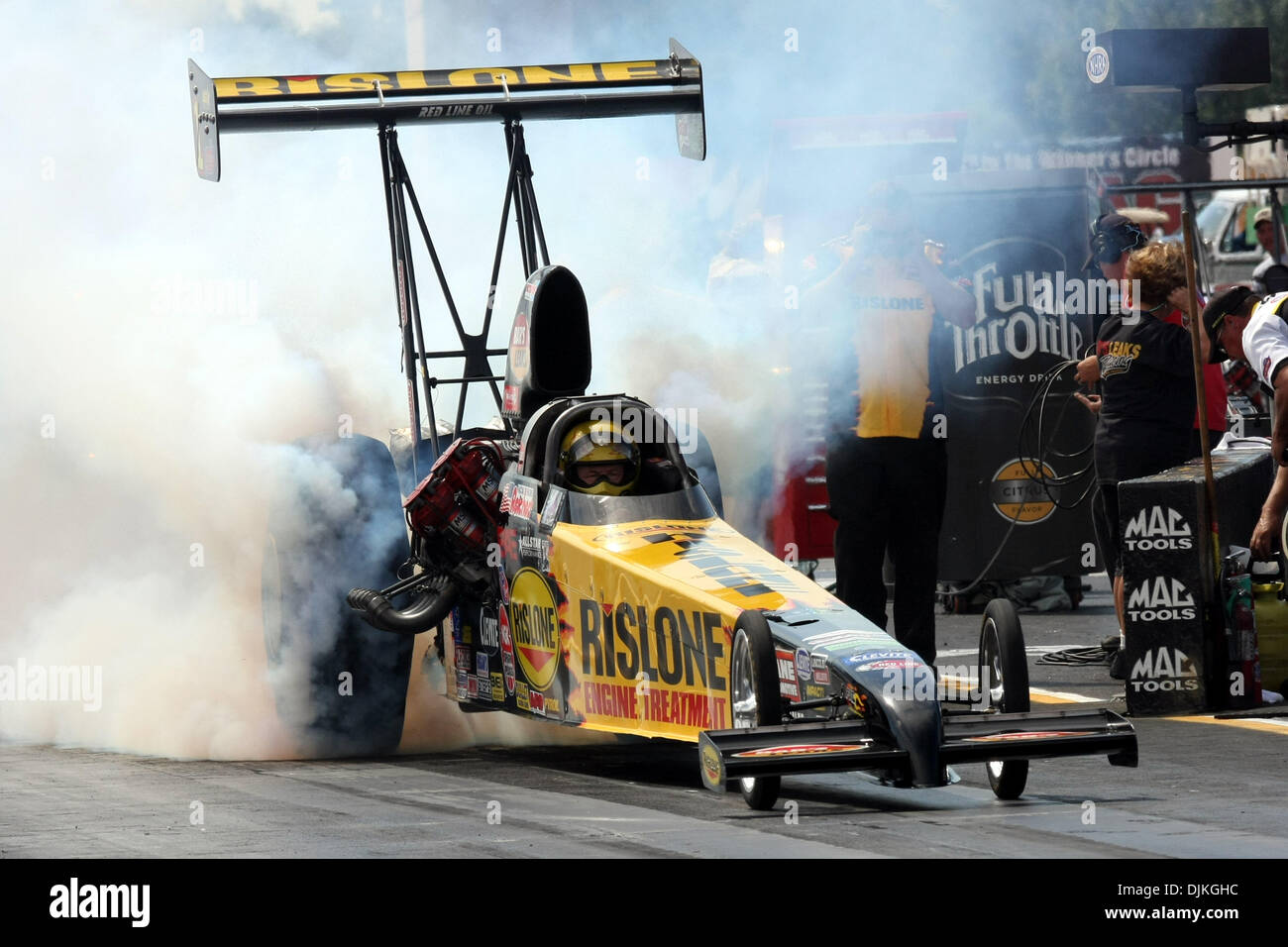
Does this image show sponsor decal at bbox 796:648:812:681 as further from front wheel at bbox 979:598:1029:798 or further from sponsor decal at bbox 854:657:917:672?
front wheel at bbox 979:598:1029:798

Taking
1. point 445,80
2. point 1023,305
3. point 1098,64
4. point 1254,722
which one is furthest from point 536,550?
point 1098,64

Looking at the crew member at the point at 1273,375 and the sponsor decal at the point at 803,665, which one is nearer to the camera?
the sponsor decal at the point at 803,665

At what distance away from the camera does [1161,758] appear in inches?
318

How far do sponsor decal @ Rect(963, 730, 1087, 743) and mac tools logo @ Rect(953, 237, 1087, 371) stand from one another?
6.73 metres

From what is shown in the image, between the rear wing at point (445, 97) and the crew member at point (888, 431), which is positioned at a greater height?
the rear wing at point (445, 97)

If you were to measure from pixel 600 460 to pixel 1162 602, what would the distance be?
8.62 feet

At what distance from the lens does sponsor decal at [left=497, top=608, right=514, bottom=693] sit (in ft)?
28.4

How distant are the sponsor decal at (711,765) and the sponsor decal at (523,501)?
196 centimetres

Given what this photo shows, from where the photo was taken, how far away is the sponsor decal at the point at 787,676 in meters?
7.13

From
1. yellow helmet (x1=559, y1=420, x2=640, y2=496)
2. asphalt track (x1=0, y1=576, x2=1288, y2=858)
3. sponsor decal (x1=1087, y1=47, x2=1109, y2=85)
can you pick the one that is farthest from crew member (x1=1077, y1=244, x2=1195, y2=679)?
sponsor decal (x1=1087, y1=47, x2=1109, y2=85)

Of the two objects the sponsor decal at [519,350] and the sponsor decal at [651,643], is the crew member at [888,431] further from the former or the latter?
the sponsor decal at [651,643]

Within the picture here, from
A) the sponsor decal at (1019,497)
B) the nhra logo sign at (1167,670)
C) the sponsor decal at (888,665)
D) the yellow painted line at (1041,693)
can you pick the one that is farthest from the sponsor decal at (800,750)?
the sponsor decal at (1019,497)

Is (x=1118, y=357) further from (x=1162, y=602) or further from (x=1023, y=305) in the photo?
(x=1023, y=305)

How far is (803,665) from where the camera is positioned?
707 centimetres
